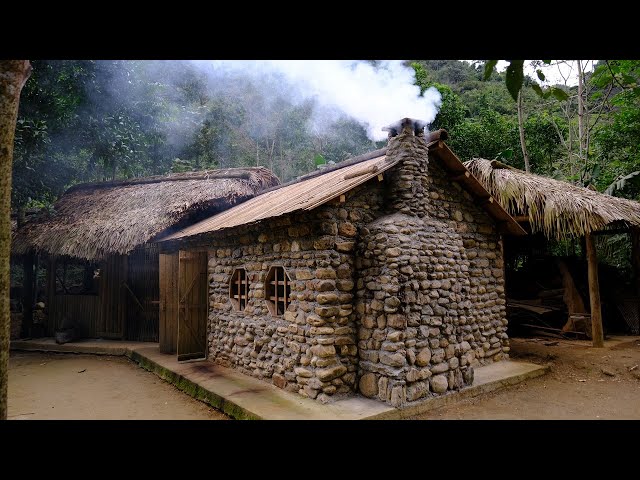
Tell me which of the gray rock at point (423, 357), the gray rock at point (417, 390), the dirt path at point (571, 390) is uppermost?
the gray rock at point (423, 357)

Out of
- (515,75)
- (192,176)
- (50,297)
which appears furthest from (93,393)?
(515,75)

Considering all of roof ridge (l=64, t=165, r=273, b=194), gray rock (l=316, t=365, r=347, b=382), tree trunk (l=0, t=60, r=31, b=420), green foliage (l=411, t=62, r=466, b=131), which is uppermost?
green foliage (l=411, t=62, r=466, b=131)

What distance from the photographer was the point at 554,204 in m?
8.47

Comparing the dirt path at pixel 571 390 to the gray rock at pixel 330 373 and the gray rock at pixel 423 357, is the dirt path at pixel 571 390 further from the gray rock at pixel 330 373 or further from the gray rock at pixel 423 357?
the gray rock at pixel 330 373

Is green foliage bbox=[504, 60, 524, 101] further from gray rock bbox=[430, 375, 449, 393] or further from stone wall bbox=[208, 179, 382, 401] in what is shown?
gray rock bbox=[430, 375, 449, 393]

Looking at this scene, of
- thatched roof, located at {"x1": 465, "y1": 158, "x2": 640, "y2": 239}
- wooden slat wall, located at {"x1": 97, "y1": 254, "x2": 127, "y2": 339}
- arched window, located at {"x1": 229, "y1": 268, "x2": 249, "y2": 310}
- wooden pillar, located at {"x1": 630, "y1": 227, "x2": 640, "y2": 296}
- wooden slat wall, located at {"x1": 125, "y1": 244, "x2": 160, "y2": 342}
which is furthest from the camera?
wooden slat wall, located at {"x1": 97, "y1": 254, "x2": 127, "y2": 339}

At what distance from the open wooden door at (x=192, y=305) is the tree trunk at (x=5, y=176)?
18.3 ft

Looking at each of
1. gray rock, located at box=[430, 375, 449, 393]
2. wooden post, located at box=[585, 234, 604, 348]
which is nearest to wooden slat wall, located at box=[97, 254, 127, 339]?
gray rock, located at box=[430, 375, 449, 393]

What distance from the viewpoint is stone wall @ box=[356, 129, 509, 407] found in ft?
17.7

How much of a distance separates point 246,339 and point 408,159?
411 cm

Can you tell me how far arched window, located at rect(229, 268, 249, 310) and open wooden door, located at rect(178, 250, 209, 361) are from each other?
3.55ft

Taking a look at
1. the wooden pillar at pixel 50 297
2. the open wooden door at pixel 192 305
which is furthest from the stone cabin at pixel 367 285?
the wooden pillar at pixel 50 297

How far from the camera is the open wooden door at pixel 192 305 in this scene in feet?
26.8
